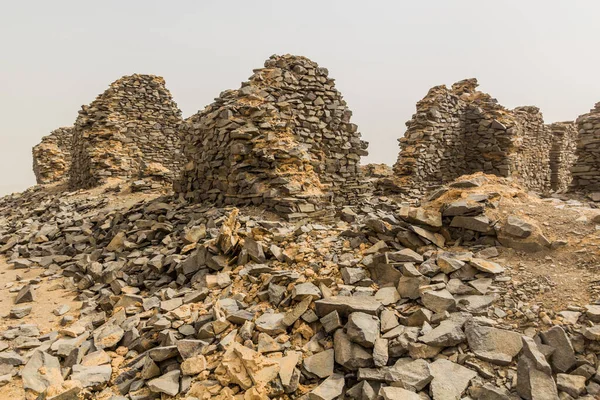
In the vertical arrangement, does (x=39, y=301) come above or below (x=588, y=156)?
below

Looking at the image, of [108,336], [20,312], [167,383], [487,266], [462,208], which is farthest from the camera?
[20,312]

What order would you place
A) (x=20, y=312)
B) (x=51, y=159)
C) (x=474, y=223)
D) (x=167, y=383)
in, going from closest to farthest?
(x=167, y=383), (x=474, y=223), (x=20, y=312), (x=51, y=159)

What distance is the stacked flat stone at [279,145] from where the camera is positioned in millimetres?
7777

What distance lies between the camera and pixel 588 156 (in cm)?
1075

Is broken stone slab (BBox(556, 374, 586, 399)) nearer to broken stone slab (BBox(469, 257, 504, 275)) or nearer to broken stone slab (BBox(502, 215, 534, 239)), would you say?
broken stone slab (BBox(469, 257, 504, 275))

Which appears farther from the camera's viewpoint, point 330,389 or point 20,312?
point 20,312

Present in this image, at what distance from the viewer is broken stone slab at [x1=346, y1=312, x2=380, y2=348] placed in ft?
9.89

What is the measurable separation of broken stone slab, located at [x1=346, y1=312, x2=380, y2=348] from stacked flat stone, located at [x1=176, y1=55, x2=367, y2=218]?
3984mm

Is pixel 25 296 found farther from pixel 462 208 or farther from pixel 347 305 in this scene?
→ pixel 462 208

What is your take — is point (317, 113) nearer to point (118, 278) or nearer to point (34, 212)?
point (118, 278)

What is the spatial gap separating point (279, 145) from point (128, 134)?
10.6 meters

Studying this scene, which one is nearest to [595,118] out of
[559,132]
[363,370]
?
[559,132]

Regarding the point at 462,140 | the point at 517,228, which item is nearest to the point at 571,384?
the point at 517,228

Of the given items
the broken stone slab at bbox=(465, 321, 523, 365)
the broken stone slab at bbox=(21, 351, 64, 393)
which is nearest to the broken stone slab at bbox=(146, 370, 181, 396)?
the broken stone slab at bbox=(21, 351, 64, 393)
